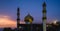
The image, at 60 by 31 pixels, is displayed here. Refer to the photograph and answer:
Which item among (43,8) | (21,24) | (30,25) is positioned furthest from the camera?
(21,24)

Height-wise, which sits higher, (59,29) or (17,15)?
(17,15)

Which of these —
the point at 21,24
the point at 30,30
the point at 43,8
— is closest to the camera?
the point at 43,8

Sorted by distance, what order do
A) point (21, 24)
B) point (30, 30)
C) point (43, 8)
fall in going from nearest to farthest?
point (43, 8) → point (30, 30) → point (21, 24)

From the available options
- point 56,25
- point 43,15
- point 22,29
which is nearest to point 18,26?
point 22,29

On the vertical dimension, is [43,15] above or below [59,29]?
above

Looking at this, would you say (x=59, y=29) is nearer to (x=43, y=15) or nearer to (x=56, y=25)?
(x=56, y=25)

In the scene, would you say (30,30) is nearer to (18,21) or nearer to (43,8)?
(18,21)

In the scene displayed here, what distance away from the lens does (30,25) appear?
115ft

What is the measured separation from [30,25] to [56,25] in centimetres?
666

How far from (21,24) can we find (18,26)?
1.70 m

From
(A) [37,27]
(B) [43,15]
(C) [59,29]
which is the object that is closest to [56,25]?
(C) [59,29]

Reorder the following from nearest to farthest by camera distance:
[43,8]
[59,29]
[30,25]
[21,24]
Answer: [43,8]
[59,29]
[30,25]
[21,24]

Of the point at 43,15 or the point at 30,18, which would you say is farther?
the point at 30,18

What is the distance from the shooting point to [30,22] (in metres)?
36.4
